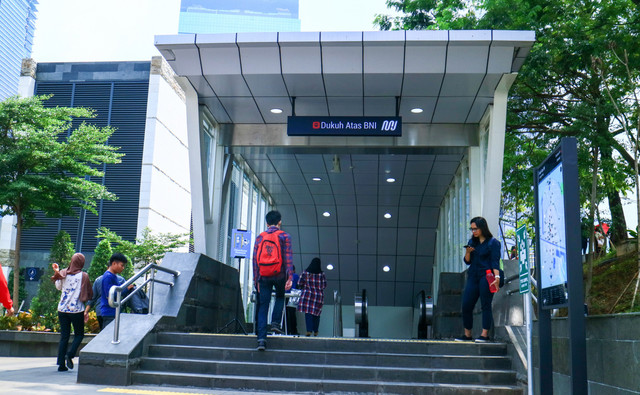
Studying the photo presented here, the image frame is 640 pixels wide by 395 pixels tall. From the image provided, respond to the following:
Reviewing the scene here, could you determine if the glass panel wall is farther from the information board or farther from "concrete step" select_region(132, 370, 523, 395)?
the information board

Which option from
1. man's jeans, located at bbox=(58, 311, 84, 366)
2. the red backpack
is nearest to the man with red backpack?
the red backpack

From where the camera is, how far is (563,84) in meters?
14.4

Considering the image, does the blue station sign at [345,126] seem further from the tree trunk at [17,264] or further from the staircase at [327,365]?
the tree trunk at [17,264]

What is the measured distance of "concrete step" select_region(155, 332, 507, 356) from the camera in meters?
8.03

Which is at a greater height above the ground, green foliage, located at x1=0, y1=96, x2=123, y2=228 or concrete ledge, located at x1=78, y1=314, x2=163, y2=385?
green foliage, located at x1=0, y1=96, x2=123, y2=228

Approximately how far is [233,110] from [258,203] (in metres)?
6.79

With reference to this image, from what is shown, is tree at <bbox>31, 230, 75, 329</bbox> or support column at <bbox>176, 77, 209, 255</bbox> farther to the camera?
tree at <bbox>31, 230, 75, 329</bbox>

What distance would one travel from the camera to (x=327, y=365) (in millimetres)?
7699

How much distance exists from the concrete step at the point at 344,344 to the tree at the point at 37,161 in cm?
1027

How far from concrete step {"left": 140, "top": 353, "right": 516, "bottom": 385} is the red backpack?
3.62 feet

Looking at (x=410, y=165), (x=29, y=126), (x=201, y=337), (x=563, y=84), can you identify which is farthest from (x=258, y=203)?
(x=201, y=337)

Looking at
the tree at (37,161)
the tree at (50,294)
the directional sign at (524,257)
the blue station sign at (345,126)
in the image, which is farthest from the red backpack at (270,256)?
the tree at (37,161)

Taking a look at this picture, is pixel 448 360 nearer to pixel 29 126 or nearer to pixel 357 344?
pixel 357 344

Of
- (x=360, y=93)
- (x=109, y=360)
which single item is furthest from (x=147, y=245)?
(x=109, y=360)
